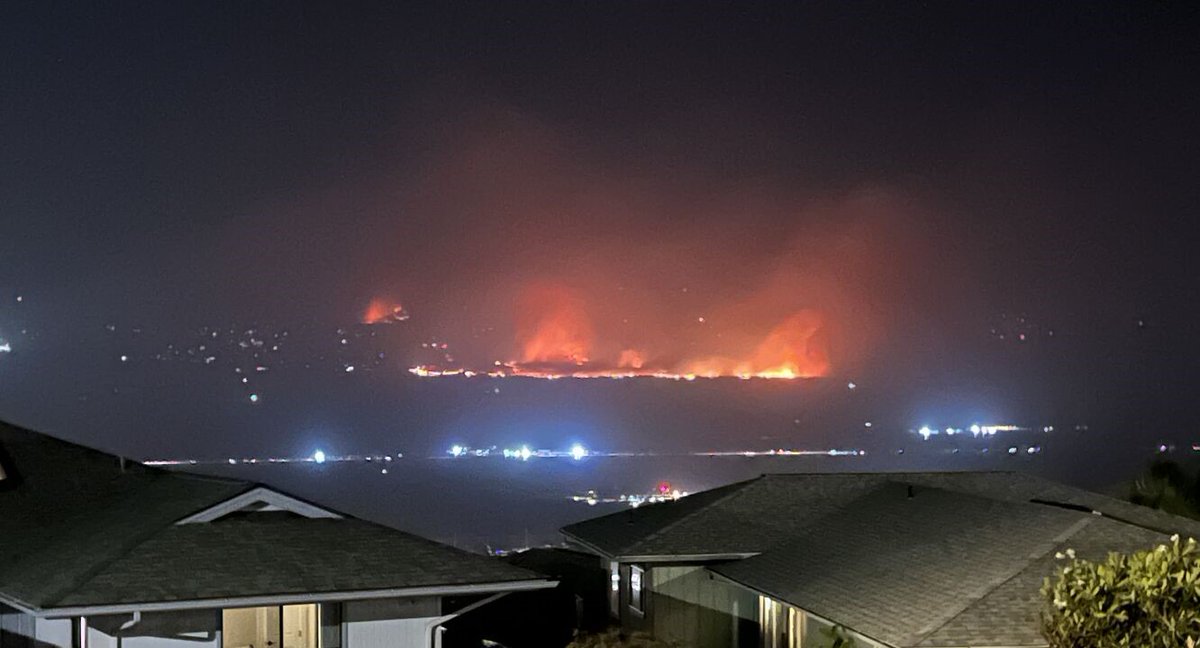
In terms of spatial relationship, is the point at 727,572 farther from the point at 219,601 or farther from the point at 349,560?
the point at 219,601

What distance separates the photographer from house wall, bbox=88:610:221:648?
18.3 meters

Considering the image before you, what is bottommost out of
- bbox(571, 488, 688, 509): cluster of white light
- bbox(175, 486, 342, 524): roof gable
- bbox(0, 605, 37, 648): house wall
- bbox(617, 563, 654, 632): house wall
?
bbox(617, 563, 654, 632): house wall

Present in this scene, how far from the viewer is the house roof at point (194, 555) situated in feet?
60.3

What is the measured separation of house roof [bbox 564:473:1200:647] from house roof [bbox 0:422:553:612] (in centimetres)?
498

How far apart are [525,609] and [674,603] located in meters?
6.97

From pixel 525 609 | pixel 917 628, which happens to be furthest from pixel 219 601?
pixel 525 609

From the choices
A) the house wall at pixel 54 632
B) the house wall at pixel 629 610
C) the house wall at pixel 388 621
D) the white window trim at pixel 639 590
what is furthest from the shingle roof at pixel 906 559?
the house wall at pixel 54 632

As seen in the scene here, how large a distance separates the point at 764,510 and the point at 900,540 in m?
6.02

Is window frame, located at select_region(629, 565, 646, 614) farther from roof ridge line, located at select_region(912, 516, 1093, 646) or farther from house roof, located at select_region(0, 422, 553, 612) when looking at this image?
roof ridge line, located at select_region(912, 516, 1093, 646)

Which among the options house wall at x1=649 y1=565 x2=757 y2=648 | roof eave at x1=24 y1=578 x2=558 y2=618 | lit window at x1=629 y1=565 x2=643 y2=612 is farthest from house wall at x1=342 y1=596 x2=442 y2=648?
lit window at x1=629 y1=565 x2=643 y2=612

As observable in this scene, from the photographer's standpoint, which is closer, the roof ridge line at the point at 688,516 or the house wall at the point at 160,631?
the house wall at the point at 160,631

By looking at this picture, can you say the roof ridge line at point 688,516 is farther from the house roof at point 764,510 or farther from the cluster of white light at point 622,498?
the cluster of white light at point 622,498

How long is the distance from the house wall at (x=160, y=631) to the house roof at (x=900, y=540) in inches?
321

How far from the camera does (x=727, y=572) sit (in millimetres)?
26141
